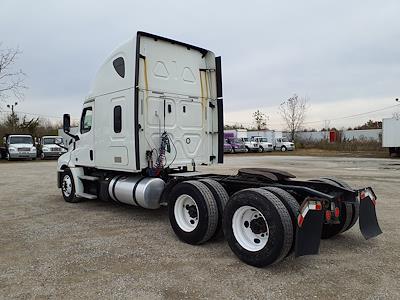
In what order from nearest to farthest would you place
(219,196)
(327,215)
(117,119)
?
1. (327,215)
2. (219,196)
3. (117,119)

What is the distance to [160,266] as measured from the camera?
4.83m

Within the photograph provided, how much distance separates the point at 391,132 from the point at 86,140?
29.1 meters

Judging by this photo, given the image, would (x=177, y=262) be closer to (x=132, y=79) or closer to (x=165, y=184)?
(x=165, y=184)

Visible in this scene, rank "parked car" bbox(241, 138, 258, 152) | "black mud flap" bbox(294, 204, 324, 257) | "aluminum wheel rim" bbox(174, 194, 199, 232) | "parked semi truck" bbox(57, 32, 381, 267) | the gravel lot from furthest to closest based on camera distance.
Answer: "parked car" bbox(241, 138, 258, 152)
"aluminum wheel rim" bbox(174, 194, 199, 232)
"parked semi truck" bbox(57, 32, 381, 267)
"black mud flap" bbox(294, 204, 324, 257)
the gravel lot

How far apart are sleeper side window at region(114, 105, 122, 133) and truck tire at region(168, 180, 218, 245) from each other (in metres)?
2.07

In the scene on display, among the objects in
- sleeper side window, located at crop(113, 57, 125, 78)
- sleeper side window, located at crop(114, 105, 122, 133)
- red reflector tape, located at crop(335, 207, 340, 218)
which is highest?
sleeper side window, located at crop(113, 57, 125, 78)

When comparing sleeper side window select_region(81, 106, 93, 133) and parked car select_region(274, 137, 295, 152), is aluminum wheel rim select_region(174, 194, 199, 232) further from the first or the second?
parked car select_region(274, 137, 295, 152)

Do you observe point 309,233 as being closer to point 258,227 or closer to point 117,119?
point 258,227

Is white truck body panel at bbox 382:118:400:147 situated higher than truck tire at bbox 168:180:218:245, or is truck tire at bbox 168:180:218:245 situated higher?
white truck body panel at bbox 382:118:400:147

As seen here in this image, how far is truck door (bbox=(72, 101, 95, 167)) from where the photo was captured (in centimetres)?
871

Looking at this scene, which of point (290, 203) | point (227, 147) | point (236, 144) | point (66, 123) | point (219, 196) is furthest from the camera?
point (236, 144)

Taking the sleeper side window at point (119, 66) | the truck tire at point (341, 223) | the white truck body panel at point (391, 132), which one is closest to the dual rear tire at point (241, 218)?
the truck tire at point (341, 223)

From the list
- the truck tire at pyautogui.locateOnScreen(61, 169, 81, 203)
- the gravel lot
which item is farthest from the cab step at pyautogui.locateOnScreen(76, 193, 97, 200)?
the gravel lot

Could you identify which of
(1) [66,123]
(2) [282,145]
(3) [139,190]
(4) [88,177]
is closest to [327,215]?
(3) [139,190]
